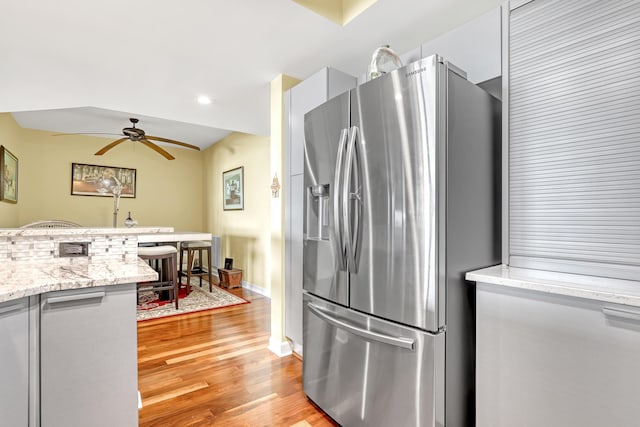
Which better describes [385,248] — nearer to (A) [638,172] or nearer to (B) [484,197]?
(B) [484,197]

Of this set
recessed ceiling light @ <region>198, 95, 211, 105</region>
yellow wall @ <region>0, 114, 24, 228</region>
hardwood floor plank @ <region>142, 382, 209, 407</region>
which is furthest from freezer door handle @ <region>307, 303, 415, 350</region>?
yellow wall @ <region>0, 114, 24, 228</region>

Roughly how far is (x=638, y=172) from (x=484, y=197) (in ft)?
1.78

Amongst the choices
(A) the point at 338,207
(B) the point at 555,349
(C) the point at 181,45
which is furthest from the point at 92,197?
(B) the point at 555,349

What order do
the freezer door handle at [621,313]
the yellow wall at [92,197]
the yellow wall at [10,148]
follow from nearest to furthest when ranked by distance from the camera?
the freezer door handle at [621,313] < the yellow wall at [10,148] < the yellow wall at [92,197]

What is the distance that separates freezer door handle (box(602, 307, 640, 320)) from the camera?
0.95m

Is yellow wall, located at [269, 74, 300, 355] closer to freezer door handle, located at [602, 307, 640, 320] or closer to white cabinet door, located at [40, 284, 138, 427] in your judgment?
white cabinet door, located at [40, 284, 138, 427]

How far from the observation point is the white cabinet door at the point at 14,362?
110 cm

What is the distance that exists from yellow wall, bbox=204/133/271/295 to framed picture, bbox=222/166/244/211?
0.09 metres

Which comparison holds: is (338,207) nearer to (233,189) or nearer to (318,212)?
(318,212)

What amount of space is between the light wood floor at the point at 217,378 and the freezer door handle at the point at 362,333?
597 mm

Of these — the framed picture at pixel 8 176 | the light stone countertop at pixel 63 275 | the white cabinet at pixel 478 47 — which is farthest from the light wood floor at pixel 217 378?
the framed picture at pixel 8 176

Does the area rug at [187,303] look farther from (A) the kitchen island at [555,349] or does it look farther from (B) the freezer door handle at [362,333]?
(A) the kitchen island at [555,349]

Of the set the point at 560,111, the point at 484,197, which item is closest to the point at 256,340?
the point at 484,197

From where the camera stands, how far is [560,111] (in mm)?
1395
